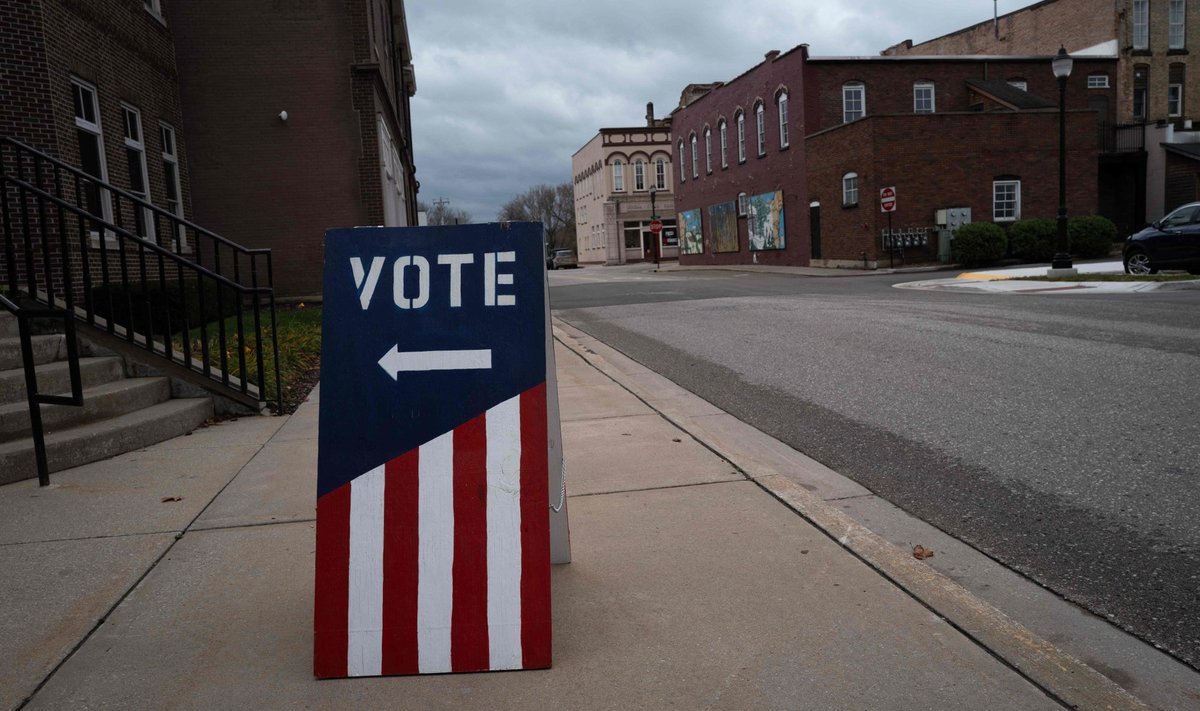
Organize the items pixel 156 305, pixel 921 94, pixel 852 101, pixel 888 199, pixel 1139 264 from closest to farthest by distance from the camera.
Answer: pixel 156 305
pixel 1139 264
pixel 888 199
pixel 852 101
pixel 921 94

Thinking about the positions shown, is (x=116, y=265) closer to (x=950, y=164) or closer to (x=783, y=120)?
(x=950, y=164)

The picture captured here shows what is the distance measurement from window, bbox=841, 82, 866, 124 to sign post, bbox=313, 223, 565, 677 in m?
34.8

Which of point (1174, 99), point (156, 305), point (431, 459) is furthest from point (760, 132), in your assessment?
point (431, 459)

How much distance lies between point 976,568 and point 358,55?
16.5 metres

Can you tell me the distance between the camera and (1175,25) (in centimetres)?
3853

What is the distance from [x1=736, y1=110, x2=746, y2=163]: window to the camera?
41375 mm

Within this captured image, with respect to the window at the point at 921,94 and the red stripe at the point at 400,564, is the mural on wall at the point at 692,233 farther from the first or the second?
the red stripe at the point at 400,564

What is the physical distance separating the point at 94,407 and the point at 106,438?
43 cm

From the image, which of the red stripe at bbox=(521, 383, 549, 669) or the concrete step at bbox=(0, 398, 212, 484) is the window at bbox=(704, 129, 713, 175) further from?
the red stripe at bbox=(521, 383, 549, 669)

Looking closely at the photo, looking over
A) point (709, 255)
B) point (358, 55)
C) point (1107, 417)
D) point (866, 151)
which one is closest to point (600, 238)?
point (709, 255)

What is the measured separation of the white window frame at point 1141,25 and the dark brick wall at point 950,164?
34.2 ft

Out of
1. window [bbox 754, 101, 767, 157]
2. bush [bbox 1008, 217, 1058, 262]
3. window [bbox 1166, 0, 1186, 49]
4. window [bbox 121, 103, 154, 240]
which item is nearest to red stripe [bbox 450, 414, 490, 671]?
window [bbox 121, 103, 154, 240]

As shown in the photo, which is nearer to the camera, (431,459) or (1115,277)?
(431,459)

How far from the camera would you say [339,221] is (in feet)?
57.1
